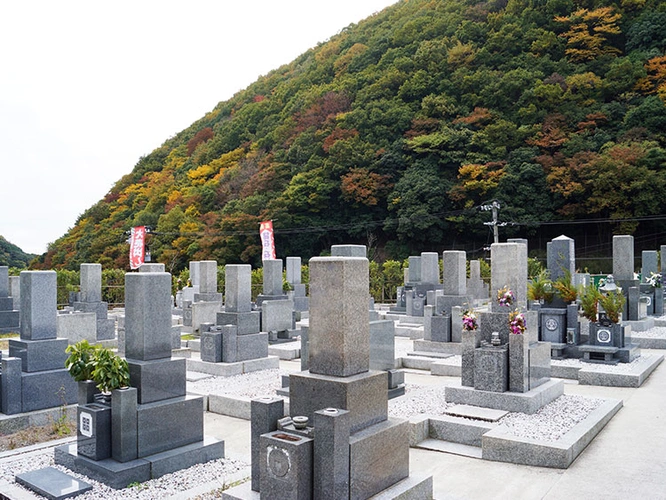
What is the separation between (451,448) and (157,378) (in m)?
3.58

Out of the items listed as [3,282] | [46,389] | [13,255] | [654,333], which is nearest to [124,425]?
[46,389]

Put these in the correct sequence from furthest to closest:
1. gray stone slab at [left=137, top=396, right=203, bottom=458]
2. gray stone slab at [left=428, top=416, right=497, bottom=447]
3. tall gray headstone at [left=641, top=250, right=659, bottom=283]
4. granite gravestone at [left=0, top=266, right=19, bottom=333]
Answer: tall gray headstone at [left=641, top=250, right=659, bottom=283], granite gravestone at [left=0, top=266, right=19, bottom=333], gray stone slab at [left=428, top=416, right=497, bottom=447], gray stone slab at [left=137, top=396, right=203, bottom=458]

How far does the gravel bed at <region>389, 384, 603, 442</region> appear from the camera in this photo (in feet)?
20.4

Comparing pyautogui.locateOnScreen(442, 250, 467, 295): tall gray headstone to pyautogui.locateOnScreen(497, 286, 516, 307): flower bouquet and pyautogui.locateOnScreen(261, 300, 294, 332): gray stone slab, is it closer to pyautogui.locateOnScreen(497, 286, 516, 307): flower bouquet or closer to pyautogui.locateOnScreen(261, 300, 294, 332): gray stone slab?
pyautogui.locateOnScreen(261, 300, 294, 332): gray stone slab

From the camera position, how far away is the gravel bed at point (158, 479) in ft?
15.6

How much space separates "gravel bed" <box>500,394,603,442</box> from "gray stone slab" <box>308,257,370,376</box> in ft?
9.46

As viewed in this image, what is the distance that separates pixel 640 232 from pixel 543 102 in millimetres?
10777

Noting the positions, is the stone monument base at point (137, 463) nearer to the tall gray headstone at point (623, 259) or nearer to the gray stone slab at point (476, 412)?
the gray stone slab at point (476, 412)

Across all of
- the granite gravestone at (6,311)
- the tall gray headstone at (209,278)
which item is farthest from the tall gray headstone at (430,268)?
the granite gravestone at (6,311)

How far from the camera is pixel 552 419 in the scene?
266 inches

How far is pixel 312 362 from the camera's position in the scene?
4.46m

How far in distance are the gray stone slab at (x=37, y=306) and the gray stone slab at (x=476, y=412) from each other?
580 cm

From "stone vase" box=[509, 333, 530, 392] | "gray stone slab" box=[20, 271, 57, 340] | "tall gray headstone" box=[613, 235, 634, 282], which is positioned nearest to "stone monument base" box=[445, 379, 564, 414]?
"stone vase" box=[509, 333, 530, 392]

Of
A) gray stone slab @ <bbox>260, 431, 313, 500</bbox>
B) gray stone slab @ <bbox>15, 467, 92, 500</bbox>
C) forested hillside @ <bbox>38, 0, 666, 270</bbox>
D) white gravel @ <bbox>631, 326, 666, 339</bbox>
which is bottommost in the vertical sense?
white gravel @ <bbox>631, 326, 666, 339</bbox>
